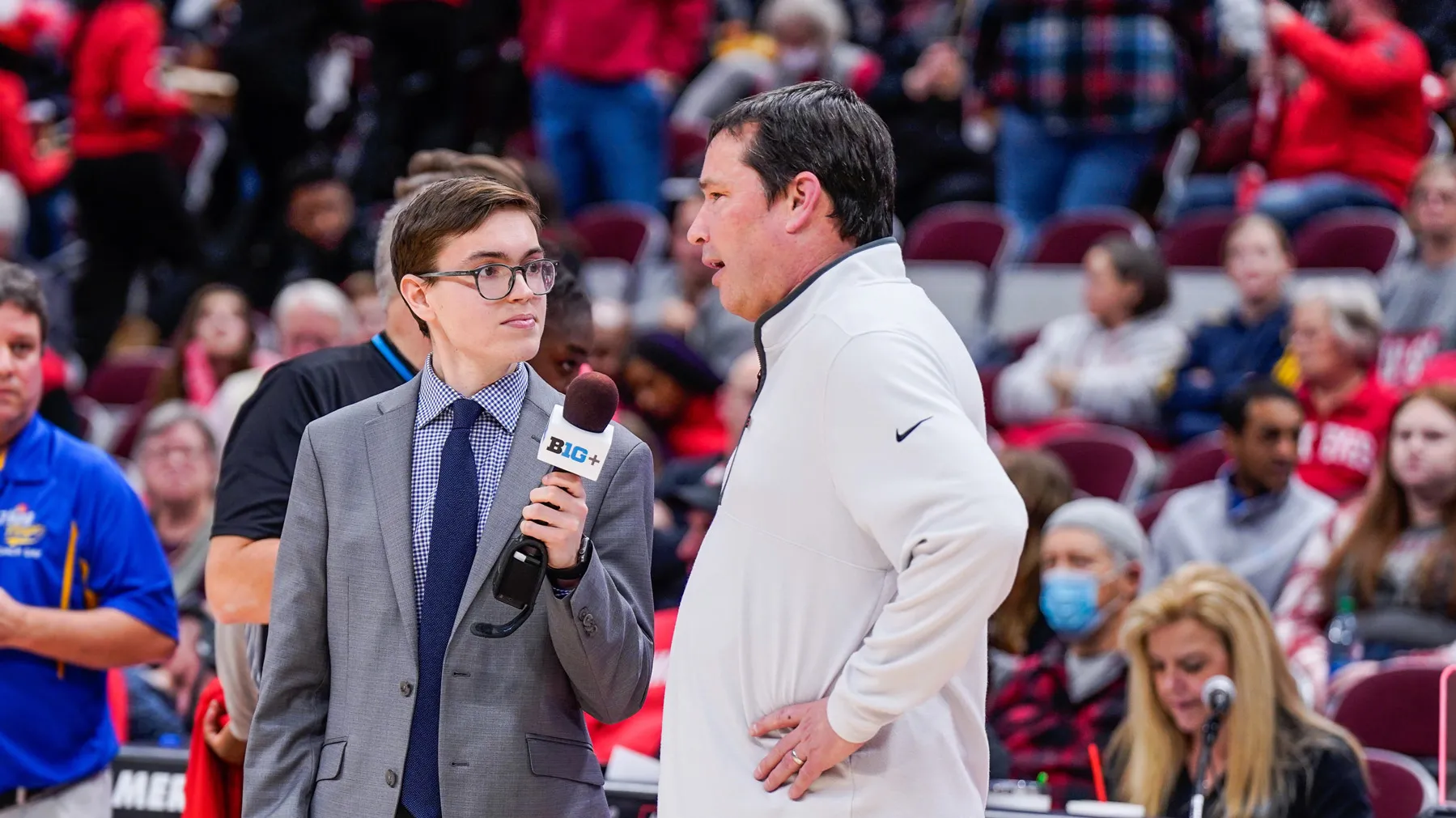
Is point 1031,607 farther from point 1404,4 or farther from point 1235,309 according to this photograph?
point 1404,4

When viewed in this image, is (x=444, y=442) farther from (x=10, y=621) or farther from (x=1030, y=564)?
(x=1030, y=564)

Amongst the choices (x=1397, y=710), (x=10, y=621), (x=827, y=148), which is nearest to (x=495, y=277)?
(x=827, y=148)

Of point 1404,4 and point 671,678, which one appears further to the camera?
point 1404,4

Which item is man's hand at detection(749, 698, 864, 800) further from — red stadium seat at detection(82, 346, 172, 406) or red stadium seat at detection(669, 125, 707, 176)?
red stadium seat at detection(669, 125, 707, 176)

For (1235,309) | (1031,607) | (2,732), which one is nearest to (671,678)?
(2,732)

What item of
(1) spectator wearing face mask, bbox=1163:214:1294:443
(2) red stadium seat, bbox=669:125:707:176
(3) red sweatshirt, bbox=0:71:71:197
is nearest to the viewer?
(1) spectator wearing face mask, bbox=1163:214:1294:443

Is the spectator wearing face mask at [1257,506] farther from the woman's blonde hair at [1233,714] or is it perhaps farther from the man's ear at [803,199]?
the man's ear at [803,199]

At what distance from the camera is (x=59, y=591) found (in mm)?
3773

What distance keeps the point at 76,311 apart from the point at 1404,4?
690 centimetres

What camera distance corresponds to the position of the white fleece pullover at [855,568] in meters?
2.37

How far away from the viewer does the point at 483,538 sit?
2.66 metres

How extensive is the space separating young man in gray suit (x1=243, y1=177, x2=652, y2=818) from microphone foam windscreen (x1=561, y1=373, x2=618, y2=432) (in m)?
0.15

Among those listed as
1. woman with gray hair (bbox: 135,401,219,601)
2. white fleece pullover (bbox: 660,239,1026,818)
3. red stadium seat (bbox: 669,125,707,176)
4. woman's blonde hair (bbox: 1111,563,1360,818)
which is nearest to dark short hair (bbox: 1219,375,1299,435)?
woman's blonde hair (bbox: 1111,563,1360,818)

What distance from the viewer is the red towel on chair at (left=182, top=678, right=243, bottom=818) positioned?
10.6ft
